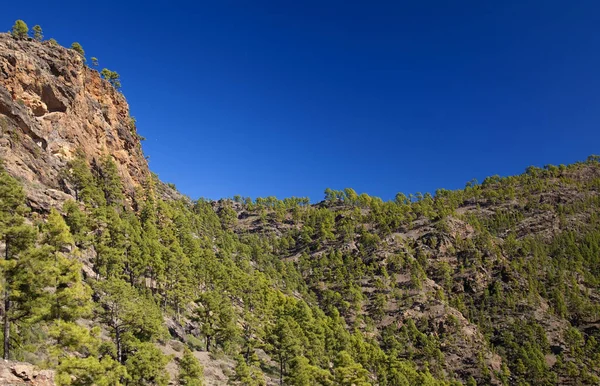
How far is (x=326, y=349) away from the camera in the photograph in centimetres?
7212

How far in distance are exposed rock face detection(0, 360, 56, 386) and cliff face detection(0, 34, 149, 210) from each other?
32.1 metres

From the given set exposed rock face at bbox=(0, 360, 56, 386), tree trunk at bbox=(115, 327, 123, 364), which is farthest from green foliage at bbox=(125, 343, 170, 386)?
exposed rock face at bbox=(0, 360, 56, 386)

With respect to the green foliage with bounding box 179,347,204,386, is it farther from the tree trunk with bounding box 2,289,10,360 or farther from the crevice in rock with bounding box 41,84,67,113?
the crevice in rock with bounding box 41,84,67,113

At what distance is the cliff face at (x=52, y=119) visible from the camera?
53844mm

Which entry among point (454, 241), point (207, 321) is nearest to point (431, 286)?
point (454, 241)

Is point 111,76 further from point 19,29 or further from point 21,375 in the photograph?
point 21,375

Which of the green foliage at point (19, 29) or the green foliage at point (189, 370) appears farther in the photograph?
the green foliage at point (19, 29)

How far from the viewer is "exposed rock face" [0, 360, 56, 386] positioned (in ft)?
63.7

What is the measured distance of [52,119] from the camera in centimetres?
6800

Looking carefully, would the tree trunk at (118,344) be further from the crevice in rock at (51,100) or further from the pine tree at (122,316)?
the crevice in rock at (51,100)

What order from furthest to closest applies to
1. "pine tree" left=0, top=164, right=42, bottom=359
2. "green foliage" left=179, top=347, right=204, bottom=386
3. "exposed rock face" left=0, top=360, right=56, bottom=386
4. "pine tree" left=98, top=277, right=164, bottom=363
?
"green foliage" left=179, top=347, right=204, bottom=386
"pine tree" left=98, top=277, right=164, bottom=363
"pine tree" left=0, top=164, right=42, bottom=359
"exposed rock face" left=0, top=360, right=56, bottom=386

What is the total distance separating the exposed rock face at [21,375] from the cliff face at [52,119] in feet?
105

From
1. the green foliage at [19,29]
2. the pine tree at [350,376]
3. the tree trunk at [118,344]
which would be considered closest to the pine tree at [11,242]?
the tree trunk at [118,344]

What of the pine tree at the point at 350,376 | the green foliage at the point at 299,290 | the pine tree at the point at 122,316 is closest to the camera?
the green foliage at the point at 299,290
